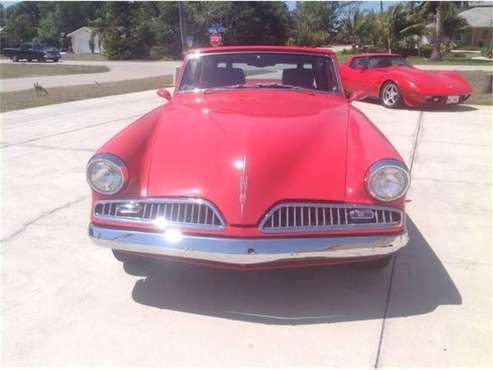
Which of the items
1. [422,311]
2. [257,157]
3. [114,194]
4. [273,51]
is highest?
[273,51]

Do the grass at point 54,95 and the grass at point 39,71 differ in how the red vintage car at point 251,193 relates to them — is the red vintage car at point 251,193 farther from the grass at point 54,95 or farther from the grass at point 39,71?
the grass at point 39,71

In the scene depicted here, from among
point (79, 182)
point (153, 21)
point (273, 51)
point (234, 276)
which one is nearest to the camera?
point (234, 276)

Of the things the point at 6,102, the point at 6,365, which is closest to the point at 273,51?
the point at 6,365

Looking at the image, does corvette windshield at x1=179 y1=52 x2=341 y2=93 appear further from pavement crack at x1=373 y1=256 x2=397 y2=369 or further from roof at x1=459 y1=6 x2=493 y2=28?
roof at x1=459 y1=6 x2=493 y2=28

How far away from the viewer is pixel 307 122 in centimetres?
326

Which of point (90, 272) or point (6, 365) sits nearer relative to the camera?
point (6, 365)

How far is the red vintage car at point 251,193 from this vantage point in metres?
2.59

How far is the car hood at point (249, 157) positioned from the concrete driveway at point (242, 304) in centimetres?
66

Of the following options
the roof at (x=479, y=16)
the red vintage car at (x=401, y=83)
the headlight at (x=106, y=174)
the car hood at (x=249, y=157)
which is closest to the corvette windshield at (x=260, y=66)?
the car hood at (x=249, y=157)

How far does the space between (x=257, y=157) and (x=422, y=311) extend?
1294mm

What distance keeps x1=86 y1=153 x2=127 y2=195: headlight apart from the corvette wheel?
28.8 feet

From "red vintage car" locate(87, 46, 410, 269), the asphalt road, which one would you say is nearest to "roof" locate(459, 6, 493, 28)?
the asphalt road

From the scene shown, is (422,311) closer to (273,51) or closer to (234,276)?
(234,276)

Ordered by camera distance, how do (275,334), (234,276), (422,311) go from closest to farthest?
(275,334)
(422,311)
(234,276)
